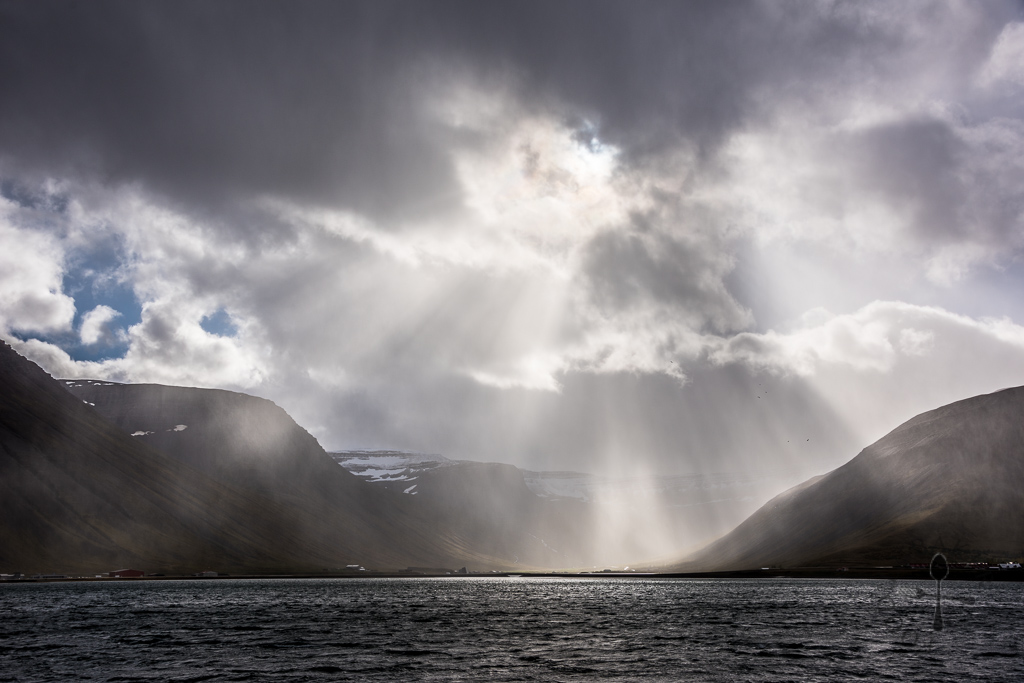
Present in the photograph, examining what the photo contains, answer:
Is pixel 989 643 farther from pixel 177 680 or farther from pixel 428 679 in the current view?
pixel 177 680

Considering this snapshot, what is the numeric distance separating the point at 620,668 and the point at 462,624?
147 feet

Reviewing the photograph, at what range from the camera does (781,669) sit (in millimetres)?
57219

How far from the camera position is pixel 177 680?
5325 cm

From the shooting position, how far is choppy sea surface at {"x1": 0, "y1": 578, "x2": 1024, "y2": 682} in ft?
185

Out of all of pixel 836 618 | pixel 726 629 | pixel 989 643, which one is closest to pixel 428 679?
pixel 726 629

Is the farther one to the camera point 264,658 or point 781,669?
point 264,658

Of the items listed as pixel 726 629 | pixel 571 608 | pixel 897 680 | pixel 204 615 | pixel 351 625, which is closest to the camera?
pixel 897 680

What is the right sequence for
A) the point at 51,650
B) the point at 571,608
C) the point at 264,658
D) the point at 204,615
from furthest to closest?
the point at 571,608 < the point at 204,615 < the point at 51,650 < the point at 264,658

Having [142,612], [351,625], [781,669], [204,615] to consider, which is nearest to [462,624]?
[351,625]

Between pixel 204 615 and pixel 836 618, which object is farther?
pixel 204 615

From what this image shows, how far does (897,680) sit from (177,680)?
172 feet

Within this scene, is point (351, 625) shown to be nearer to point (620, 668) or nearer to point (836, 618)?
point (620, 668)

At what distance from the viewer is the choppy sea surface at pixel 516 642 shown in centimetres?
5638

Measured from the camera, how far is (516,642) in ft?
252
